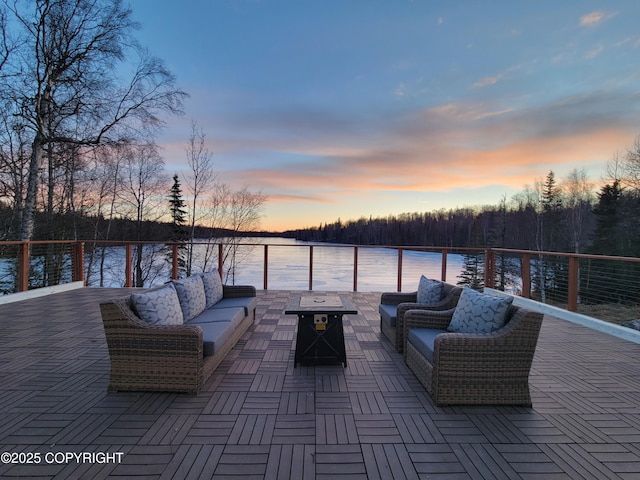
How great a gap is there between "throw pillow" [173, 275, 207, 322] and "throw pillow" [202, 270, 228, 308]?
0.80 ft

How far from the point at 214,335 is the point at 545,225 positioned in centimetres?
2160

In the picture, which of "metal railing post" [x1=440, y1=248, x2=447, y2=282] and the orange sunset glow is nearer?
the orange sunset glow

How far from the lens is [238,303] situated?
3.65 metres

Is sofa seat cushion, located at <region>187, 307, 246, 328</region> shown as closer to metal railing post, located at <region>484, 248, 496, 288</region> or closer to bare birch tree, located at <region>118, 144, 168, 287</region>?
metal railing post, located at <region>484, 248, 496, 288</region>

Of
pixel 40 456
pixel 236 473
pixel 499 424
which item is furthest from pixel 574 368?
pixel 40 456

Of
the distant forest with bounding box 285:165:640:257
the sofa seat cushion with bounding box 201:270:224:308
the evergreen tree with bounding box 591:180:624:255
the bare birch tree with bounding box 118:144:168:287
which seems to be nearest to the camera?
the sofa seat cushion with bounding box 201:270:224:308

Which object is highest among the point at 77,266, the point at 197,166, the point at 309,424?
the point at 197,166

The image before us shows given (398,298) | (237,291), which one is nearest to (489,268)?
(398,298)

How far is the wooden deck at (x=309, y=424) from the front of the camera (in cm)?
145

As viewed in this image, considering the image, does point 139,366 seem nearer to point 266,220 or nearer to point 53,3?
point 53,3

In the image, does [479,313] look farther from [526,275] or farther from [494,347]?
[526,275]

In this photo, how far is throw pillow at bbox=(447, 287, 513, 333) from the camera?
7.07ft

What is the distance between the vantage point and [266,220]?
1500cm

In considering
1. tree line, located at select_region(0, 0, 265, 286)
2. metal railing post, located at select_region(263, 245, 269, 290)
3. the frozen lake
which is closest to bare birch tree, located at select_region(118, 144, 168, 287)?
tree line, located at select_region(0, 0, 265, 286)
